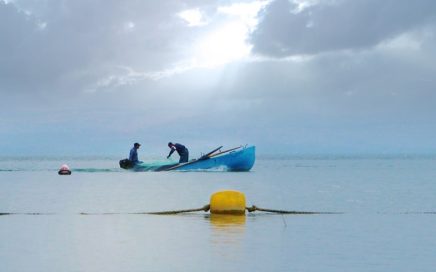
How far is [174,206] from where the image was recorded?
36156 millimetres

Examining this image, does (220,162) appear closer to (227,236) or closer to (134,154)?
(134,154)

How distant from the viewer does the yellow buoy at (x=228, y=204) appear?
2748 cm

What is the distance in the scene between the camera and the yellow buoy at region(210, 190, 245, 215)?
90.2ft

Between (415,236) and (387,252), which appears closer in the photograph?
(387,252)

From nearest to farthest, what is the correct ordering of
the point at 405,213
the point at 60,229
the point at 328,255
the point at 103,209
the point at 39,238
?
the point at 328,255 < the point at 39,238 < the point at 60,229 < the point at 405,213 < the point at 103,209

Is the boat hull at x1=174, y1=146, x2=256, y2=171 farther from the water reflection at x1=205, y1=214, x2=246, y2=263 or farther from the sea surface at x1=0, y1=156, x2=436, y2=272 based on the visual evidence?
the water reflection at x1=205, y1=214, x2=246, y2=263

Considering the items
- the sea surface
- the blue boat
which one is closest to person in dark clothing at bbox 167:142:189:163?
the blue boat

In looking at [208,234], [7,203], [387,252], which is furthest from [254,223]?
[7,203]

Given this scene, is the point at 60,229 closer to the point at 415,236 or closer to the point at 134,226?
the point at 134,226

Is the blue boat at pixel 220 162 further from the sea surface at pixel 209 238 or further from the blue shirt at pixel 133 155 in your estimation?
the sea surface at pixel 209 238

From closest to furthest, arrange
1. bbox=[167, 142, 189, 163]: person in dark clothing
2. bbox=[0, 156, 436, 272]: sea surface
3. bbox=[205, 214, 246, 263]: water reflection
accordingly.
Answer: bbox=[0, 156, 436, 272]: sea surface → bbox=[205, 214, 246, 263]: water reflection → bbox=[167, 142, 189, 163]: person in dark clothing

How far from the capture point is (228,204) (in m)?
27.4

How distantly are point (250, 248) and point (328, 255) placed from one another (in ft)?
6.78

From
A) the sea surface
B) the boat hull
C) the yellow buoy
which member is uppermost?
the boat hull
